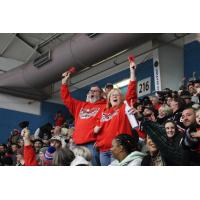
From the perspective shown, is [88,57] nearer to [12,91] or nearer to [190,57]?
[190,57]

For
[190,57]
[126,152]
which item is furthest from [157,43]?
[126,152]

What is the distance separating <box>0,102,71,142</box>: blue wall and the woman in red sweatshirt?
7.57 metres

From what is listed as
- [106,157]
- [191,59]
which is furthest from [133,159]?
[191,59]

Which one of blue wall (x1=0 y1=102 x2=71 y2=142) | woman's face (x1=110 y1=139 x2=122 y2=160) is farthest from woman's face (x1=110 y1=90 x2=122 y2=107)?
blue wall (x1=0 y1=102 x2=71 y2=142)

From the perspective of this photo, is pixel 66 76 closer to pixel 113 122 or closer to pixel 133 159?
pixel 113 122

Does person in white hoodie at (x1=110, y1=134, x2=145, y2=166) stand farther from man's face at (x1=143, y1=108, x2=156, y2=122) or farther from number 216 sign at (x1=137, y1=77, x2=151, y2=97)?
number 216 sign at (x1=137, y1=77, x2=151, y2=97)

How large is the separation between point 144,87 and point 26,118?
380cm

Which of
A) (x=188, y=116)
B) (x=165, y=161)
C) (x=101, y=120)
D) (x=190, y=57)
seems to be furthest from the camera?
(x=190, y=57)

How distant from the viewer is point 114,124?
4078mm

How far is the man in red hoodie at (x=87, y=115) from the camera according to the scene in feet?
14.4

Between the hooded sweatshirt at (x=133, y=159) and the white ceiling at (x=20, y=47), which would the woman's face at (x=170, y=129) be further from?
the white ceiling at (x=20, y=47)

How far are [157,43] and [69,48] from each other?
186 cm

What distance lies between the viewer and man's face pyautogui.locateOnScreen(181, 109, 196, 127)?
3.88 meters

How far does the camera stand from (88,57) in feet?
27.9
